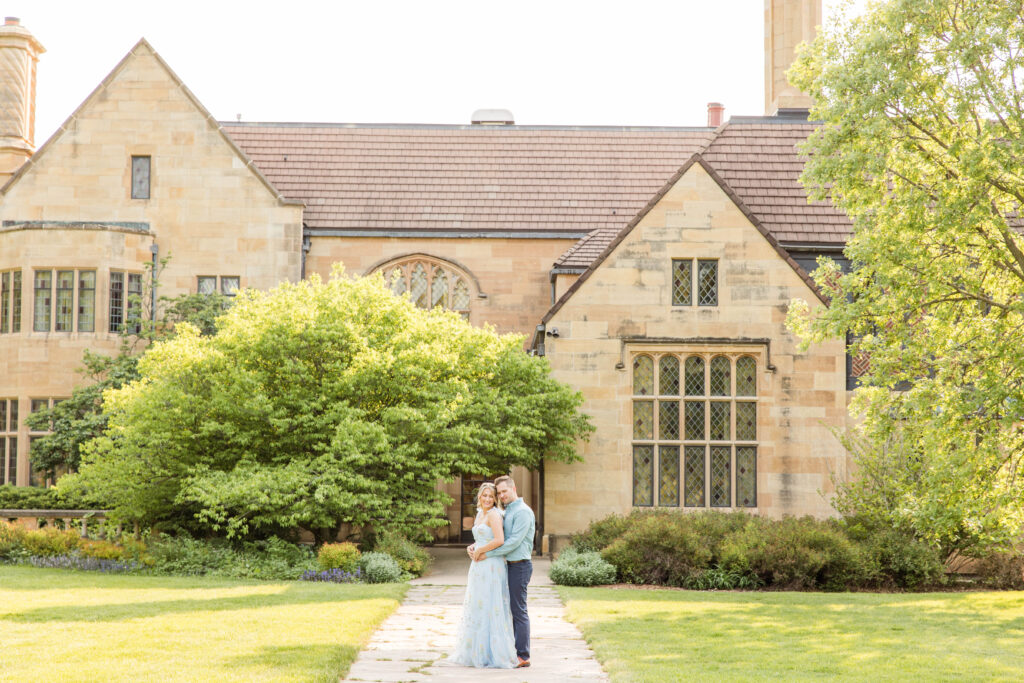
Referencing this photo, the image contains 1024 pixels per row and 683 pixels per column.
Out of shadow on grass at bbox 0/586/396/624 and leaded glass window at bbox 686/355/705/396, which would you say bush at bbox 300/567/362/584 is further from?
leaded glass window at bbox 686/355/705/396

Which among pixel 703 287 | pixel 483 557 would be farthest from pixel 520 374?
pixel 483 557

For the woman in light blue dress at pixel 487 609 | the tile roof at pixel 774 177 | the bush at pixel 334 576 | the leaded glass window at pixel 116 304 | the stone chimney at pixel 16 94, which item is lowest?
the bush at pixel 334 576

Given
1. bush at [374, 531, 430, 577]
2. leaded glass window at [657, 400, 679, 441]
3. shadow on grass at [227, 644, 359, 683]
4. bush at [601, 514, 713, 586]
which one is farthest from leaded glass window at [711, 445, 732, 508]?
shadow on grass at [227, 644, 359, 683]

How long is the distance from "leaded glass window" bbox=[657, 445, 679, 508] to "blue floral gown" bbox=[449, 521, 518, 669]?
1170 centimetres

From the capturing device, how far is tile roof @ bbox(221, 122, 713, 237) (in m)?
29.2

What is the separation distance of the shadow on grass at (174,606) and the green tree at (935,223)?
26.7 feet

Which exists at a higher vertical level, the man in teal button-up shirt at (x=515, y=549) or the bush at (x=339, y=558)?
the man in teal button-up shirt at (x=515, y=549)

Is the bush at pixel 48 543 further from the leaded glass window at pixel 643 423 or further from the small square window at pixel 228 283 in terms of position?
the leaded glass window at pixel 643 423

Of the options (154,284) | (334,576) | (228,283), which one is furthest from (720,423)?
(154,284)

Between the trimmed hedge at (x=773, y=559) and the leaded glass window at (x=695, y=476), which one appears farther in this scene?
the leaded glass window at (x=695, y=476)

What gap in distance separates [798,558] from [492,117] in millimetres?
20301

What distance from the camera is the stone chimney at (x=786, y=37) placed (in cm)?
2981

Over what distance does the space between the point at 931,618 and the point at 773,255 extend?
939 centimetres

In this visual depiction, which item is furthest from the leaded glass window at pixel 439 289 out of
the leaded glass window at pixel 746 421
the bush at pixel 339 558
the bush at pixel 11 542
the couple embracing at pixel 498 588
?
the couple embracing at pixel 498 588
